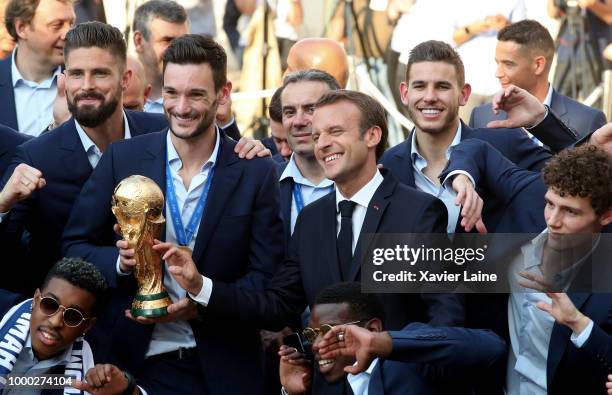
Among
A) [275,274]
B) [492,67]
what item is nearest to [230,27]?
[492,67]

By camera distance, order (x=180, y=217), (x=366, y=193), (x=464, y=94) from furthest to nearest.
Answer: (x=464, y=94)
(x=180, y=217)
(x=366, y=193)

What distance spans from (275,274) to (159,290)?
644 mm

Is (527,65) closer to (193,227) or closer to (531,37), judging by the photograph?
(531,37)

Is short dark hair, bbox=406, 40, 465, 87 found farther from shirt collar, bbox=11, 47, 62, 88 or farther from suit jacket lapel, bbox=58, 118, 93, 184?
shirt collar, bbox=11, 47, 62, 88

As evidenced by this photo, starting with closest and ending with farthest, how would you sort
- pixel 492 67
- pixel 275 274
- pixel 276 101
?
pixel 275 274
pixel 276 101
pixel 492 67

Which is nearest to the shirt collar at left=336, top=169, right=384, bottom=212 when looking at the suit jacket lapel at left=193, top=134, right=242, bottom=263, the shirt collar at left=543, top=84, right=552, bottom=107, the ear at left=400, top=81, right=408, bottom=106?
the suit jacket lapel at left=193, top=134, right=242, bottom=263

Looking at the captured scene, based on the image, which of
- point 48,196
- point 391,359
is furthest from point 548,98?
point 391,359

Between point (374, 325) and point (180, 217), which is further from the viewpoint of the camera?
point (180, 217)

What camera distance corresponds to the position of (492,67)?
1052 cm

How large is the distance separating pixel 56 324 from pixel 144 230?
24.9 inches

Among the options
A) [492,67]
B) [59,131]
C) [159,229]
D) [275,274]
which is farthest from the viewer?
[492,67]

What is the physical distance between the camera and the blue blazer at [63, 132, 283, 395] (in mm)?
6727

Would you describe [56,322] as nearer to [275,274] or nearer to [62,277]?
[62,277]

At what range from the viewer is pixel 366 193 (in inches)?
261
